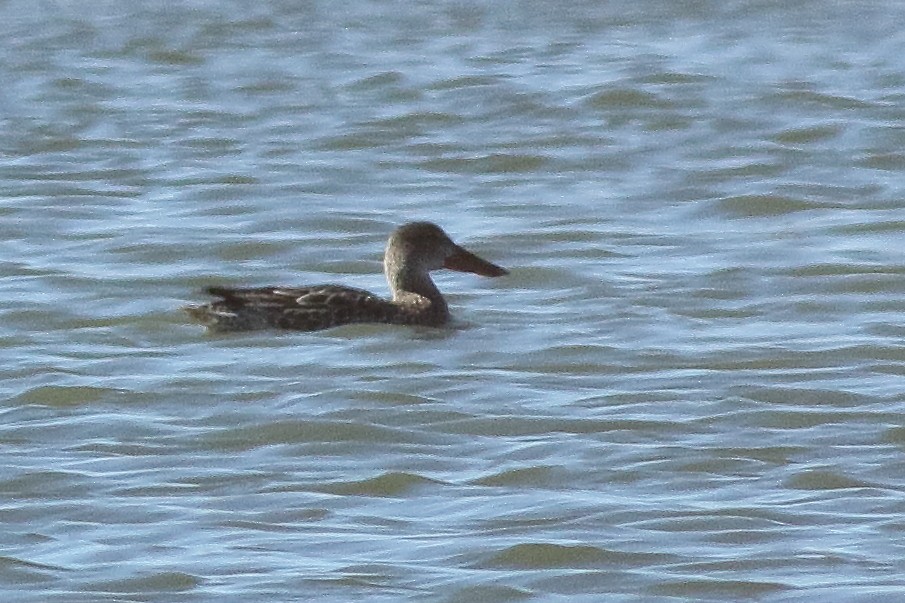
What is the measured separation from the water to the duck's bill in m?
0.12

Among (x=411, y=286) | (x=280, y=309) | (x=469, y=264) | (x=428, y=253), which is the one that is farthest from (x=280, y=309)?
(x=469, y=264)

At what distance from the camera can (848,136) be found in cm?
1364

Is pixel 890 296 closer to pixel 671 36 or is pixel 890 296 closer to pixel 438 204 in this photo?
pixel 438 204

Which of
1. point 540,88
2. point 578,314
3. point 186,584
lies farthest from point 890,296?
point 540,88

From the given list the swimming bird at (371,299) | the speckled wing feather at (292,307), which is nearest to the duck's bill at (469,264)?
the swimming bird at (371,299)

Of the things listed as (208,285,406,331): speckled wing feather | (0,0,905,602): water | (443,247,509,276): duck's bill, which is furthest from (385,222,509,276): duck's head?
(208,285,406,331): speckled wing feather

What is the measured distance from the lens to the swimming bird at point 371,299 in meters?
9.17

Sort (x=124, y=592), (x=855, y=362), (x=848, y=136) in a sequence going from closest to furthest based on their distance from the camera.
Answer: (x=124, y=592) → (x=855, y=362) → (x=848, y=136)

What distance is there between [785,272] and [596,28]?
7.79m

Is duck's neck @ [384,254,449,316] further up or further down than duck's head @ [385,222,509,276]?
further down

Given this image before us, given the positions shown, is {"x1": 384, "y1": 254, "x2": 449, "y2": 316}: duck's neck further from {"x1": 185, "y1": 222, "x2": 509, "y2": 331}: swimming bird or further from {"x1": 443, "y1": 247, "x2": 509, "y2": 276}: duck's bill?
{"x1": 443, "y1": 247, "x2": 509, "y2": 276}: duck's bill

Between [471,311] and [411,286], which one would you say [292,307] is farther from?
[471,311]

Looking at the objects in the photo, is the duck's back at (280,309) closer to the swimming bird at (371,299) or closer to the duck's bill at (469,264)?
the swimming bird at (371,299)

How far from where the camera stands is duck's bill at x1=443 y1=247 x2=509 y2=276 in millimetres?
9992
